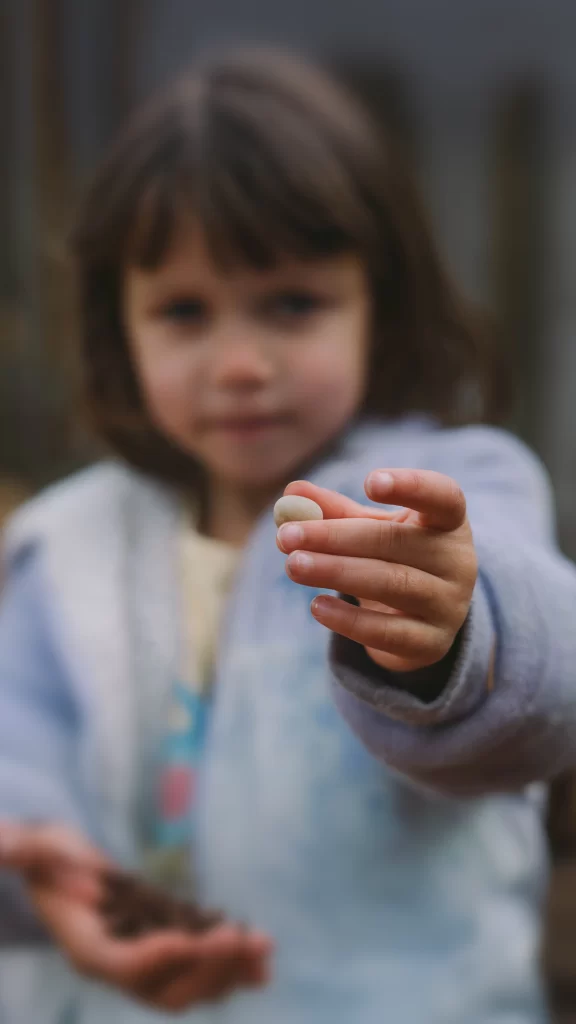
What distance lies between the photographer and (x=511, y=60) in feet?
2.40

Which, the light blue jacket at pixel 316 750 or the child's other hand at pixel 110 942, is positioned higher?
the light blue jacket at pixel 316 750

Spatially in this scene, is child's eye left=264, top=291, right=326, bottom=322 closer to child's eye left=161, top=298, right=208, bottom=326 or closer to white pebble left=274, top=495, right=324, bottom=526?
child's eye left=161, top=298, right=208, bottom=326

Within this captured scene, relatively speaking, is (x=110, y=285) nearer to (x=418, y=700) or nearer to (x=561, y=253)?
(x=418, y=700)

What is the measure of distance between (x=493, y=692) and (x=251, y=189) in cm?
17

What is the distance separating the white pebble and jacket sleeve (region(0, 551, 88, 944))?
221mm

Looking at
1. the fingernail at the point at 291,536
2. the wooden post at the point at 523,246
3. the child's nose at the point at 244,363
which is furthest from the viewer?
the wooden post at the point at 523,246

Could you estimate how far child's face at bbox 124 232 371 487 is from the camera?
0.83ft

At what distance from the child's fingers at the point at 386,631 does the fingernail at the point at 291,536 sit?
0.6 inches

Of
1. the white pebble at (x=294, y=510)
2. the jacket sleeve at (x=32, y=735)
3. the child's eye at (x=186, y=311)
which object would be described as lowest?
the jacket sleeve at (x=32, y=735)

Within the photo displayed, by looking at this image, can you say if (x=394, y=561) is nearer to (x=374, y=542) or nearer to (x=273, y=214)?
(x=374, y=542)

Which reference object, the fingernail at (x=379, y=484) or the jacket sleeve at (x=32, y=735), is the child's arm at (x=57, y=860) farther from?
the fingernail at (x=379, y=484)

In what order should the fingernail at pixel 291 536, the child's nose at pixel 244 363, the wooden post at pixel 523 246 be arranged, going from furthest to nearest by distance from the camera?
1. the wooden post at pixel 523 246
2. the child's nose at pixel 244 363
3. the fingernail at pixel 291 536

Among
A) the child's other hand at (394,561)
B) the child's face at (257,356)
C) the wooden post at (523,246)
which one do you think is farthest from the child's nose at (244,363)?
the wooden post at (523,246)

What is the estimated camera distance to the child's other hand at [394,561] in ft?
0.43
